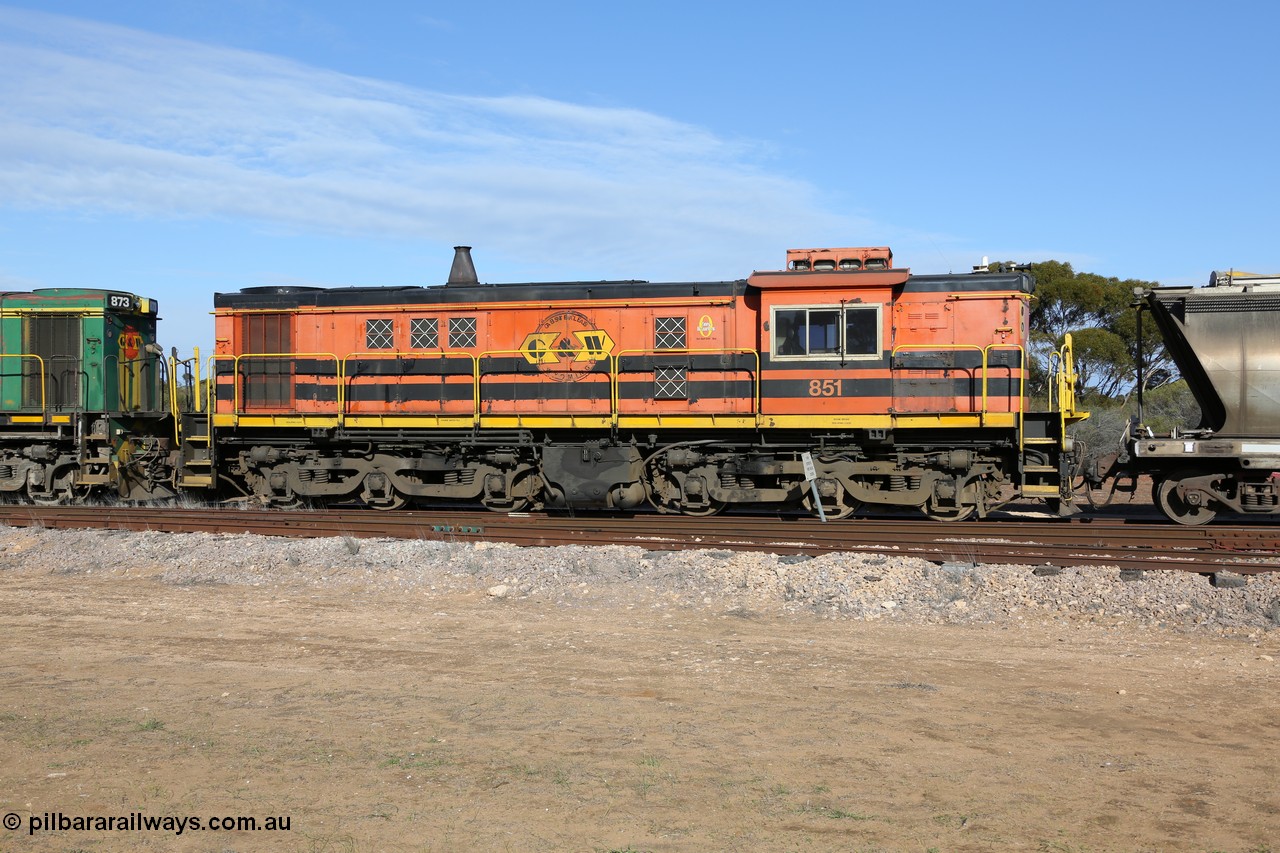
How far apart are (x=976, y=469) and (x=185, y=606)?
32.5 feet

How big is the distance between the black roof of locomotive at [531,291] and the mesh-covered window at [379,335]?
0.32 metres

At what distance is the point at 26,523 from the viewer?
48.4 ft

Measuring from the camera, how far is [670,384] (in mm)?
14867

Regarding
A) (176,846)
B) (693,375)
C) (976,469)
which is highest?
(693,375)

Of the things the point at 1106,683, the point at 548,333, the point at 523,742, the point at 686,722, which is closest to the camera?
the point at 523,742

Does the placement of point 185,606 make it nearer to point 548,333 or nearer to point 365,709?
point 365,709

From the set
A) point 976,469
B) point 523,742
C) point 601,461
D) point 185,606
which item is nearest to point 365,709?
point 523,742

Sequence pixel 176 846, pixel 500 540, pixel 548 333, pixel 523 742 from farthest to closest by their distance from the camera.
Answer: pixel 548 333 < pixel 500 540 < pixel 523 742 < pixel 176 846

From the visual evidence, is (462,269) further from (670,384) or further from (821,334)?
(821,334)

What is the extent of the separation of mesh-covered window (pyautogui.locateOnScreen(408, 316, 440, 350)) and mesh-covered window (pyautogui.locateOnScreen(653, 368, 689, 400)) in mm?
3446

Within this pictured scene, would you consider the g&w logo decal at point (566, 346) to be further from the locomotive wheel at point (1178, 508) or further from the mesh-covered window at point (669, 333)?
the locomotive wheel at point (1178, 508)

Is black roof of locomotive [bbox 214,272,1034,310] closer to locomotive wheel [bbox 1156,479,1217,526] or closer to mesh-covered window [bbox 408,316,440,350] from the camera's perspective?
mesh-covered window [bbox 408,316,440,350]
